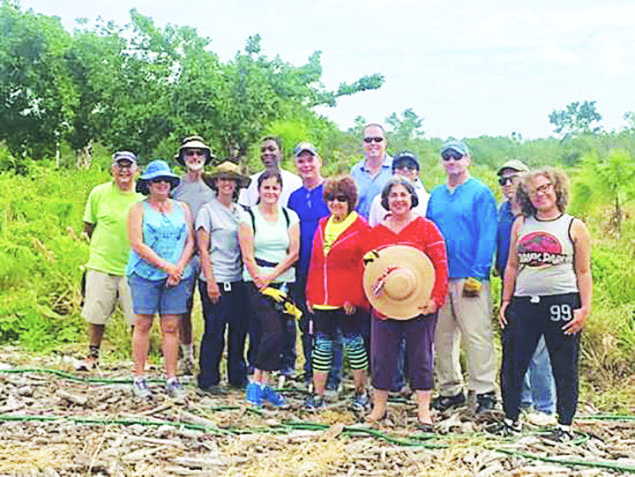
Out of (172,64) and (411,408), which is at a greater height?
(172,64)

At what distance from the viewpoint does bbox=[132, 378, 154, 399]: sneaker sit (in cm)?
634

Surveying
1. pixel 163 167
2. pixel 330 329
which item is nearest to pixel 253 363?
pixel 330 329

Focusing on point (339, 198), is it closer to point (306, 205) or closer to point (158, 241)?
point (306, 205)

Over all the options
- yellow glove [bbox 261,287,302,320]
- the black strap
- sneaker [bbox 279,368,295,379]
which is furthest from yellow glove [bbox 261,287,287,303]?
sneaker [bbox 279,368,295,379]

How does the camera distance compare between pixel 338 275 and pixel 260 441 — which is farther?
pixel 338 275

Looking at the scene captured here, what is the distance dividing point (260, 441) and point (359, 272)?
1.31 meters

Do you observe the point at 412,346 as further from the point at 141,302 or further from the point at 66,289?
the point at 66,289

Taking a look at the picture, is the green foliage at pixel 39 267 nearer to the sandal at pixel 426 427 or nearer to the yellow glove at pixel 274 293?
the yellow glove at pixel 274 293

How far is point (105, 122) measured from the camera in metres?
19.7

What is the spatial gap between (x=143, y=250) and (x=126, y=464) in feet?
5.55

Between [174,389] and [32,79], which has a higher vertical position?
[32,79]

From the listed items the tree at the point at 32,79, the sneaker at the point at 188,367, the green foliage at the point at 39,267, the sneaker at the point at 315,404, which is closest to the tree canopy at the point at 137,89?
the tree at the point at 32,79

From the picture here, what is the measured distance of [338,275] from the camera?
5969 mm

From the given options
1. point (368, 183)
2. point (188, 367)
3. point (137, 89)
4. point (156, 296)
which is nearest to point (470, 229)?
point (368, 183)
